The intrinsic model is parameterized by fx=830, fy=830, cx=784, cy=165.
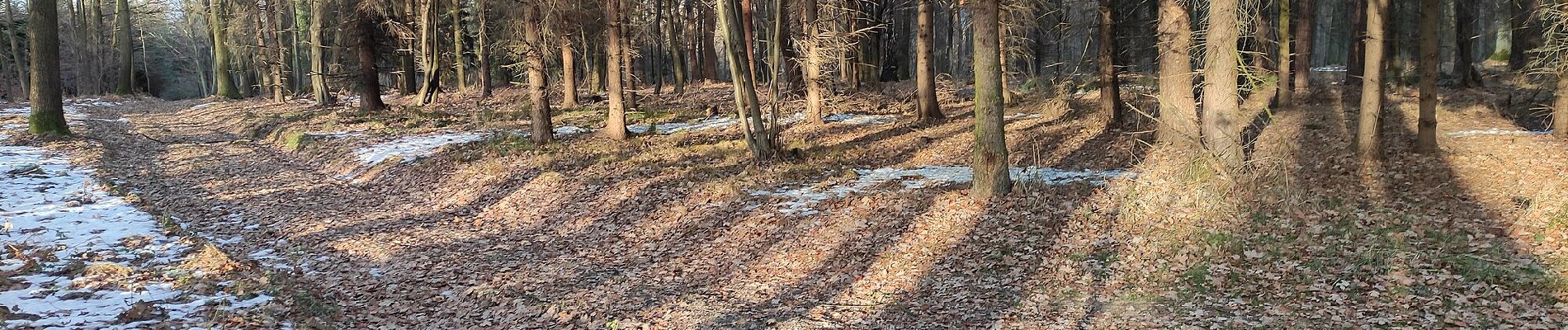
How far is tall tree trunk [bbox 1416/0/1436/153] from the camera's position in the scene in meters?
11.0

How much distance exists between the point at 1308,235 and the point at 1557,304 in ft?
6.79

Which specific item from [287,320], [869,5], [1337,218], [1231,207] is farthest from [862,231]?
[869,5]

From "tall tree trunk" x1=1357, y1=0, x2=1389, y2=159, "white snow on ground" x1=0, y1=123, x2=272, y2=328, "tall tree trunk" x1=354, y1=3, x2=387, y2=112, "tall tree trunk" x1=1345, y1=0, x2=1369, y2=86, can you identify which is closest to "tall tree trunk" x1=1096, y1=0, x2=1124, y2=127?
"tall tree trunk" x1=1357, y1=0, x2=1389, y2=159

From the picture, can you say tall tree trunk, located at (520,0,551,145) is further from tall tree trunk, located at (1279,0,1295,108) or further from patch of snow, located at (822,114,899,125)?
tall tree trunk, located at (1279,0,1295,108)

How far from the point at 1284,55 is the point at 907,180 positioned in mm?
8439

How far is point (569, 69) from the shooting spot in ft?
61.9

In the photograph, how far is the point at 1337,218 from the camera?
28.3 feet

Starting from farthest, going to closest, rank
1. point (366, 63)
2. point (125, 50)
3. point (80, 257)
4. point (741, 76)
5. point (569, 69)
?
point (125, 50) → point (366, 63) → point (569, 69) → point (741, 76) → point (80, 257)

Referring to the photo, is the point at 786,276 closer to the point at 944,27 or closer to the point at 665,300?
the point at 665,300

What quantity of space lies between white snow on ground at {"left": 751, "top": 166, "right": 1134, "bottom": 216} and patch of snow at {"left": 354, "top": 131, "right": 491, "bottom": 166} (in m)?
7.37

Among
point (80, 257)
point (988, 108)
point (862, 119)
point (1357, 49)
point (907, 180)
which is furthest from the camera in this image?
point (1357, 49)

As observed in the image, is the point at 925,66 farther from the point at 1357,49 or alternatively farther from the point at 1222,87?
the point at 1357,49

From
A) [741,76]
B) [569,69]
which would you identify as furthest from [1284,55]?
[569,69]

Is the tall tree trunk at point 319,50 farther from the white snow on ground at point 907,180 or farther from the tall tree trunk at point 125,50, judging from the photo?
the white snow on ground at point 907,180
